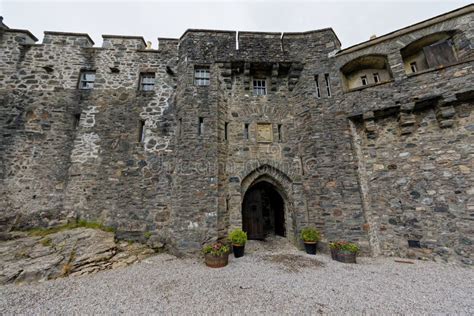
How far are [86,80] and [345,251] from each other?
13843 mm

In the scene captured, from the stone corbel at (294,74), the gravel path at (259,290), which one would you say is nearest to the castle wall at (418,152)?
the gravel path at (259,290)

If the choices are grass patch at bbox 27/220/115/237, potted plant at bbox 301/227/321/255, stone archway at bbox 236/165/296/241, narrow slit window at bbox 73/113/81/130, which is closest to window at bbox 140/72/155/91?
narrow slit window at bbox 73/113/81/130

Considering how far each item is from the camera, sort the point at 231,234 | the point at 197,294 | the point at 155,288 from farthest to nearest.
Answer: the point at 231,234 → the point at 155,288 → the point at 197,294

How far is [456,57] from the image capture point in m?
6.44

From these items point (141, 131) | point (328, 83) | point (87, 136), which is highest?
point (328, 83)

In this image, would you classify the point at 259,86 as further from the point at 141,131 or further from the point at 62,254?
the point at 62,254

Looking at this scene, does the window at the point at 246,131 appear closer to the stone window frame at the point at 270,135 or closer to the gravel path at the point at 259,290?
the stone window frame at the point at 270,135

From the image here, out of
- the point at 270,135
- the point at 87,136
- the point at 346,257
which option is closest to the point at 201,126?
the point at 270,135

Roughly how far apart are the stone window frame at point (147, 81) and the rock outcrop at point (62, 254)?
6930 millimetres

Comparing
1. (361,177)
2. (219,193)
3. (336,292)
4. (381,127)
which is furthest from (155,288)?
(381,127)

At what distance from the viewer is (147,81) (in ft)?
30.3

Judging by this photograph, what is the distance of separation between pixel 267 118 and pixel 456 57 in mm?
7102

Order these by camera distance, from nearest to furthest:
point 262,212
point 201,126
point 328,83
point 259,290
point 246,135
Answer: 1. point 259,290
2. point 201,126
3. point 328,83
4. point 246,135
5. point 262,212

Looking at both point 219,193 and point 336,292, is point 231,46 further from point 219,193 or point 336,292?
point 336,292
